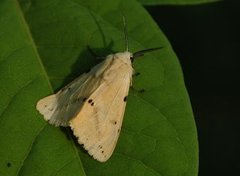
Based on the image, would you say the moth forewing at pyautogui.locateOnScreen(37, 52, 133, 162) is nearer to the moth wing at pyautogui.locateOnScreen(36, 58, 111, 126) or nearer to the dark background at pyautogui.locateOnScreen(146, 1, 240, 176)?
the moth wing at pyautogui.locateOnScreen(36, 58, 111, 126)

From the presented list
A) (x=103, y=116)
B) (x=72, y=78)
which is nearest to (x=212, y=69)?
(x=103, y=116)

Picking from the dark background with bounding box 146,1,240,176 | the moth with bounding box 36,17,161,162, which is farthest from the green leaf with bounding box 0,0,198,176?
the dark background with bounding box 146,1,240,176

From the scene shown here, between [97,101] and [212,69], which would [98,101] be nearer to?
[97,101]

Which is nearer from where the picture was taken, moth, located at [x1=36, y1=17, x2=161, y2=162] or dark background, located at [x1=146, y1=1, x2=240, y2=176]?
moth, located at [x1=36, y1=17, x2=161, y2=162]

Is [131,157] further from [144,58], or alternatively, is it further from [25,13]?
[25,13]

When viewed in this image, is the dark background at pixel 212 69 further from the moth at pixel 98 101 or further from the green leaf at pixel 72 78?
the green leaf at pixel 72 78
